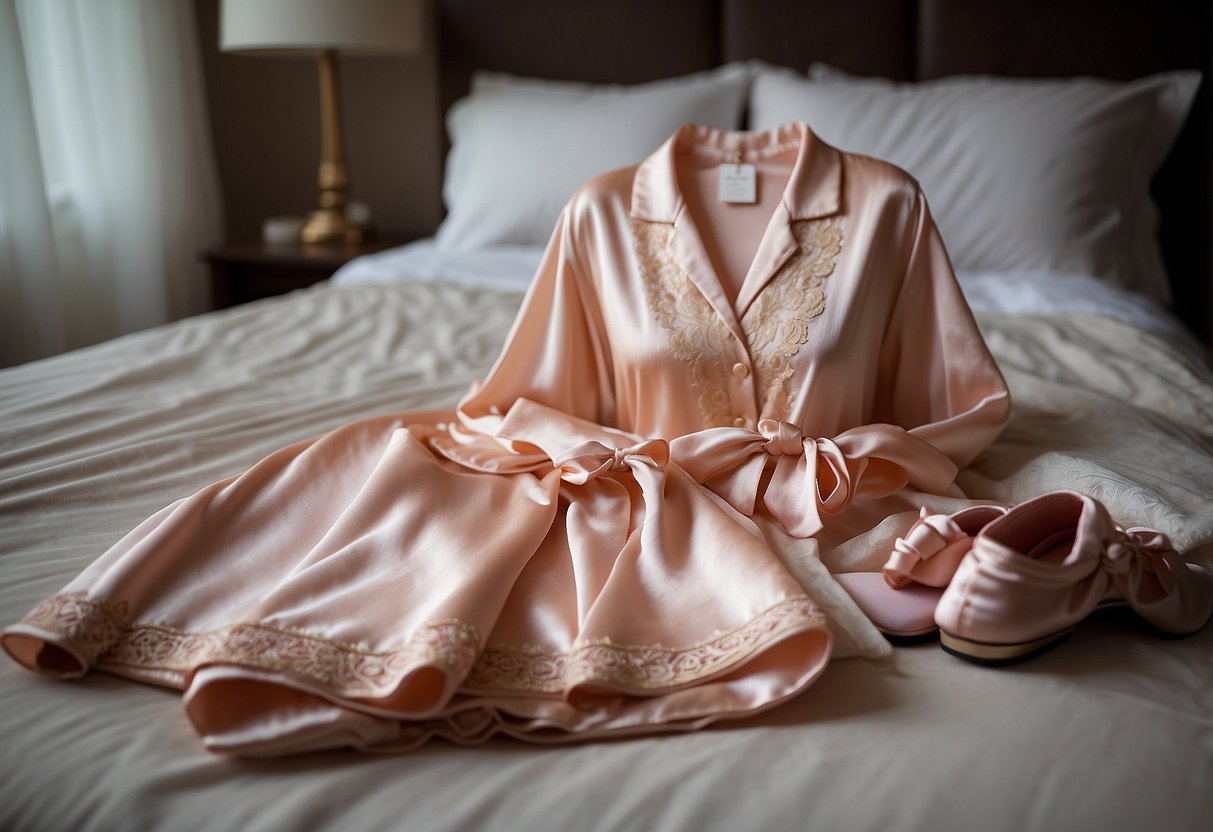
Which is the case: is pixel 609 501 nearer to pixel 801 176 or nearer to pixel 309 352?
pixel 801 176

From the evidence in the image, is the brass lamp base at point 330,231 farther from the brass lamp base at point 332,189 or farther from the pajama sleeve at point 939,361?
the pajama sleeve at point 939,361

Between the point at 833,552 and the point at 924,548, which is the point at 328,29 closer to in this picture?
the point at 833,552

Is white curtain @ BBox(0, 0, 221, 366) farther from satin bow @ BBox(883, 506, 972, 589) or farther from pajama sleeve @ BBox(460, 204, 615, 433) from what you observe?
satin bow @ BBox(883, 506, 972, 589)

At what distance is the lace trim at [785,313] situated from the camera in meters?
1.24

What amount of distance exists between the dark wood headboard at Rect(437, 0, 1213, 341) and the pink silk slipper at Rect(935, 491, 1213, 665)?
1.89m

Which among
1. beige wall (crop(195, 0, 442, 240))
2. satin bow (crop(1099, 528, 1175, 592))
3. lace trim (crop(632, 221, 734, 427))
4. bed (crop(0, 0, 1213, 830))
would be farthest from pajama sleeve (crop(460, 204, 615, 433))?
beige wall (crop(195, 0, 442, 240))

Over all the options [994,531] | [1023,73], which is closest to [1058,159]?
[1023,73]

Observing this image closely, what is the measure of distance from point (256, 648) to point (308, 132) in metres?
2.98

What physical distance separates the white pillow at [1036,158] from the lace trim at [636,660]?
1.66m

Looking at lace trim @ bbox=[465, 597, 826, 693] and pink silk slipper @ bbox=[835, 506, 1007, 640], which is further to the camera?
pink silk slipper @ bbox=[835, 506, 1007, 640]

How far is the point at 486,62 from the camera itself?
10.0 ft

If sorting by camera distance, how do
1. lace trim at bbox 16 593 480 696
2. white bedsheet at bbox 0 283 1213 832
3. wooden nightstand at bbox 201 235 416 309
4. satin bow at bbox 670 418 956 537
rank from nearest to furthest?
white bedsheet at bbox 0 283 1213 832 → lace trim at bbox 16 593 480 696 → satin bow at bbox 670 418 956 537 → wooden nightstand at bbox 201 235 416 309

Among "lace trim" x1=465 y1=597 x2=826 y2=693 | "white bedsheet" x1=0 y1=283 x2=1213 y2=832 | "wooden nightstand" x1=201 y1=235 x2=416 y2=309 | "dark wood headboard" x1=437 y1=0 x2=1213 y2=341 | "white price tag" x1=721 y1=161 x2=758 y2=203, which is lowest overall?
"wooden nightstand" x1=201 y1=235 x2=416 y2=309

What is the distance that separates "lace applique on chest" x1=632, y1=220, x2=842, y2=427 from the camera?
1.24 m
